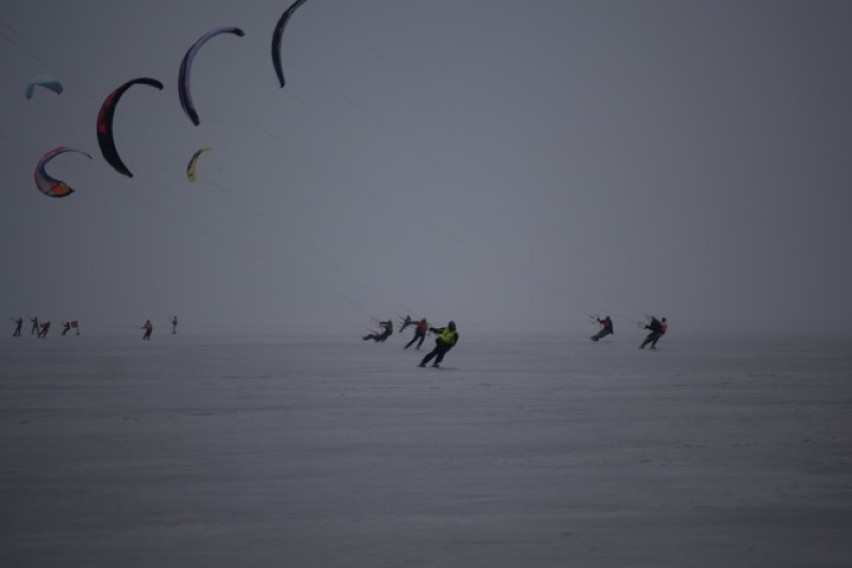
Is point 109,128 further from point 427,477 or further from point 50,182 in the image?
point 427,477

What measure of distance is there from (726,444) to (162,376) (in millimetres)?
17320

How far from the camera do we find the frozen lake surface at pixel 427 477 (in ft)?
23.1

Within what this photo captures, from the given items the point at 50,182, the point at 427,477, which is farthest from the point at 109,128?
the point at 427,477

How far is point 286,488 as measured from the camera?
9391 mm

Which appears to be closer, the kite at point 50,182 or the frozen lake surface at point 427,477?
the frozen lake surface at point 427,477

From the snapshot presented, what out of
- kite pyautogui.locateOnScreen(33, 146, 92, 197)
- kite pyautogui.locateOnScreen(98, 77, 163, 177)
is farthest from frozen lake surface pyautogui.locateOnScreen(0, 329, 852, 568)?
kite pyautogui.locateOnScreen(33, 146, 92, 197)

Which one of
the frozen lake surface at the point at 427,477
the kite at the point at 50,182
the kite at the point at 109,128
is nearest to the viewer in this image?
the frozen lake surface at the point at 427,477

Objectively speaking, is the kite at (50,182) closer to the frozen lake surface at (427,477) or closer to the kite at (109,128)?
the kite at (109,128)

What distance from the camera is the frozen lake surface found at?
7.04 meters

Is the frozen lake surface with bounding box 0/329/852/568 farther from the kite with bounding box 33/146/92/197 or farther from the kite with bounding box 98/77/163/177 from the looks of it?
the kite with bounding box 33/146/92/197

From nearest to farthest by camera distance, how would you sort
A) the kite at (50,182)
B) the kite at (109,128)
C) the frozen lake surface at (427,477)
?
the frozen lake surface at (427,477) → the kite at (109,128) → the kite at (50,182)

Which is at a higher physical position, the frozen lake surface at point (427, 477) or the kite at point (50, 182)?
the kite at point (50, 182)

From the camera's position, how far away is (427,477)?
999 centimetres

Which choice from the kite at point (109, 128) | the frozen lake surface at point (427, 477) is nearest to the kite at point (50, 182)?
the kite at point (109, 128)
